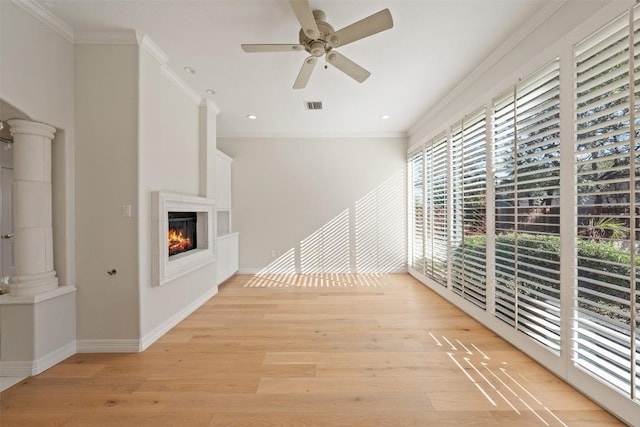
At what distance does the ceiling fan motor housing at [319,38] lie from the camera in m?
2.07

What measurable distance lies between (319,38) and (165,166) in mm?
1991

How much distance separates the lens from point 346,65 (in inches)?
90.8

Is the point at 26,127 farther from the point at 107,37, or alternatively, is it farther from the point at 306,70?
the point at 306,70

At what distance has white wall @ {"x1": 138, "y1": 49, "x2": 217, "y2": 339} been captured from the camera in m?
2.44

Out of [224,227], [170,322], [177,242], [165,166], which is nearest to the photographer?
[170,322]

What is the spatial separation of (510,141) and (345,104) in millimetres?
2135

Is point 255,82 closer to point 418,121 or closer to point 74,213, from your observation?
point 74,213

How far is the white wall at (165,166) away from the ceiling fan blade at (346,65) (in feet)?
5.42

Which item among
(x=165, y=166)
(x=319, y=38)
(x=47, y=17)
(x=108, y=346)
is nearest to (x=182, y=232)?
Answer: (x=165, y=166)

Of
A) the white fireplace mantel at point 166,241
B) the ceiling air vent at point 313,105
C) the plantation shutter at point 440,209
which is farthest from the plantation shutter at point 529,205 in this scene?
the white fireplace mantel at point 166,241

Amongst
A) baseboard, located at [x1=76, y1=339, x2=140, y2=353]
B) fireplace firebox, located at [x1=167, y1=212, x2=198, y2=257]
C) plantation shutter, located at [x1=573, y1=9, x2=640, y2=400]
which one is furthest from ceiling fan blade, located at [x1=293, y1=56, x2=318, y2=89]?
baseboard, located at [x1=76, y1=339, x2=140, y2=353]

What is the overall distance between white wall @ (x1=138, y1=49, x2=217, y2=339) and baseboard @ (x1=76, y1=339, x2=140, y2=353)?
0.39 ft

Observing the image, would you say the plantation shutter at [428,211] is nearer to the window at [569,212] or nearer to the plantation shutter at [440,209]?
the plantation shutter at [440,209]

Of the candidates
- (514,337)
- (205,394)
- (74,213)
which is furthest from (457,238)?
(74,213)
